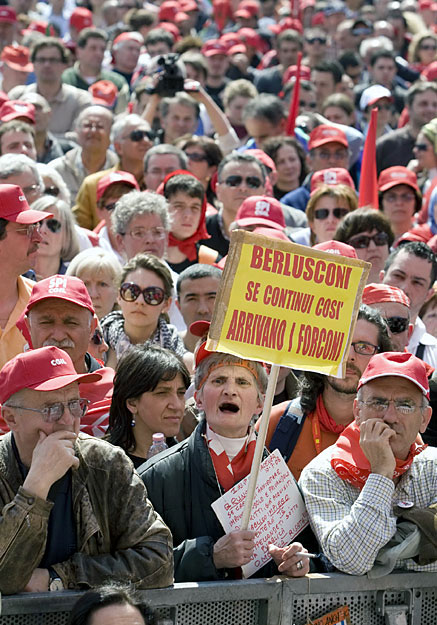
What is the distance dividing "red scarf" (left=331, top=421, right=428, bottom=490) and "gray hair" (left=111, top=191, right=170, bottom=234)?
3.09 m

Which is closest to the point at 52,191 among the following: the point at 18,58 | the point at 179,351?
the point at 179,351

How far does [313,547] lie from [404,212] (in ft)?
16.8

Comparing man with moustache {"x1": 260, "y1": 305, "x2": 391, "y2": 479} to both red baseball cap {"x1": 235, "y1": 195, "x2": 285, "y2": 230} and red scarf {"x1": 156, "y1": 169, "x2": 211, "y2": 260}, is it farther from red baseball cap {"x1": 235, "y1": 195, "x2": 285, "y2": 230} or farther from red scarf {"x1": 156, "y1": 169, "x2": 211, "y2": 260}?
red scarf {"x1": 156, "y1": 169, "x2": 211, "y2": 260}

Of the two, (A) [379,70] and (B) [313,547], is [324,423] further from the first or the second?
(A) [379,70]

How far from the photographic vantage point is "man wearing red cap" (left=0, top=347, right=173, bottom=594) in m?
3.78

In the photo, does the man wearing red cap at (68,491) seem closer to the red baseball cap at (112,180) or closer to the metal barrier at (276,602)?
the metal barrier at (276,602)

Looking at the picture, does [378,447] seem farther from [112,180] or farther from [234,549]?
[112,180]

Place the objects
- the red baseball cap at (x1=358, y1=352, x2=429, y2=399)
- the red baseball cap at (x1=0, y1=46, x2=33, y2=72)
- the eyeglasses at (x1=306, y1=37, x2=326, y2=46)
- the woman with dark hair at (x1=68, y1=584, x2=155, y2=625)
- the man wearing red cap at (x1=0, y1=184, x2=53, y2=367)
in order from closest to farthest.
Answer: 1. the woman with dark hair at (x1=68, y1=584, x2=155, y2=625)
2. the red baseball cap at (x1=358, y1=352, x2=429, y2=399)
3. the man wearing red cap at (x1=0, y1=184, x2=53, y2=367)
4. the red baseball cap at (x1=0, y1=46, x2=33, y2=72)
5. the eyeglasses at (x1=306, y1=37, x2=326, y2=46)

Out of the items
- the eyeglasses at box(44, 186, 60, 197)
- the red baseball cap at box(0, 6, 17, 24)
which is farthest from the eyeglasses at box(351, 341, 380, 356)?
the red baseball cap at box(0, 6, 17, 24)

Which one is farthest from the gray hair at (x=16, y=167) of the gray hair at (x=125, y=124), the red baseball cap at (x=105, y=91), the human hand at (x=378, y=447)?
the red baseball cap at (x=105, y=91)

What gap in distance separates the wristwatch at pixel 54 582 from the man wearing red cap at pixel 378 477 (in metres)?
0.94

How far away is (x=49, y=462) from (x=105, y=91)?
905cm

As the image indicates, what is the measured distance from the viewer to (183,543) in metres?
4.20

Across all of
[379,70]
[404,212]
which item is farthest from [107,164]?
[379,70]
